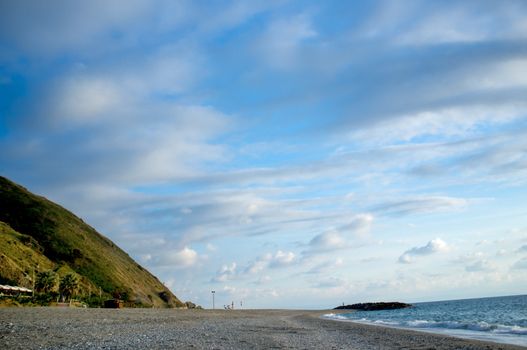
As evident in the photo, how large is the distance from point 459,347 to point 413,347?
95.6 inches

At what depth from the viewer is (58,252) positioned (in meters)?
112

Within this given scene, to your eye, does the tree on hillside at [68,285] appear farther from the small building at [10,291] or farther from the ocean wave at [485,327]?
the ocean wave at [485,327]

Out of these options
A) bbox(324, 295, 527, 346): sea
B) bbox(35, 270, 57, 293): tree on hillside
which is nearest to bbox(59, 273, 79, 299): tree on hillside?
bbox(35, 270, 57, 293): tree on hillside

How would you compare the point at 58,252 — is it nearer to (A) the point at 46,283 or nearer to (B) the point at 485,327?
(A) the point at 46,283

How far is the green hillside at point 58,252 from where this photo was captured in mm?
87750

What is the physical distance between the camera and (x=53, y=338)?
62.0ft

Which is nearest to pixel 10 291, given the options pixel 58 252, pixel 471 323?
pixel 471 323

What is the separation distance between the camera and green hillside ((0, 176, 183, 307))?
3455 inches

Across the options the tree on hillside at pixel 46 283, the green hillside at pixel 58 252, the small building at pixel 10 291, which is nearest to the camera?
the small building at pixel 10 291

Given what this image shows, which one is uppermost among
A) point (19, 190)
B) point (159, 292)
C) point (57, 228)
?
point (19, 190)

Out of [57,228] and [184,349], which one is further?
[57,228]

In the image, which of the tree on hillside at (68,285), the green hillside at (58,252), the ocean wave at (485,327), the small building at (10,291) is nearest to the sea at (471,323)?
the ocean wave at (485,327)

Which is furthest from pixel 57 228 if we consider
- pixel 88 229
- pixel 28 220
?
pixel 88 229

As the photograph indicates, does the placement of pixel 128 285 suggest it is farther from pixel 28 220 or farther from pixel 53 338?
pixel 53 338
